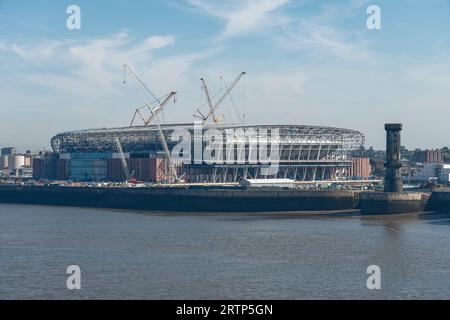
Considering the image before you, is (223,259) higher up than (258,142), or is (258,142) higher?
(258,142)

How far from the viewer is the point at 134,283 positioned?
33.6m

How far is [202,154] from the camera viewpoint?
115750 mm

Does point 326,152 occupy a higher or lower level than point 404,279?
higher

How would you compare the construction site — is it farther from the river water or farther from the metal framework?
the river water

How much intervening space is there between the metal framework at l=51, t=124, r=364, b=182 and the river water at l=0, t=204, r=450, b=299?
53425mm

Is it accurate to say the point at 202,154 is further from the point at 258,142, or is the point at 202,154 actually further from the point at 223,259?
the point at 223,259

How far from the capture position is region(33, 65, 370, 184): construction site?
115688 mm

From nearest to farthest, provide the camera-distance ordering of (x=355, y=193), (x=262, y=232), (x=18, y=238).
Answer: (x=18, y=238)
(x=262, y=232)
(x=355, y=193)

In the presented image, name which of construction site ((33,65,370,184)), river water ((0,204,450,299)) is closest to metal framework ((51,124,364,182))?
construction site ((33,65,370,184))

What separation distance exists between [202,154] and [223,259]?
7568cm

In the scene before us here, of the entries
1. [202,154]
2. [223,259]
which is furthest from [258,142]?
[223,259]
